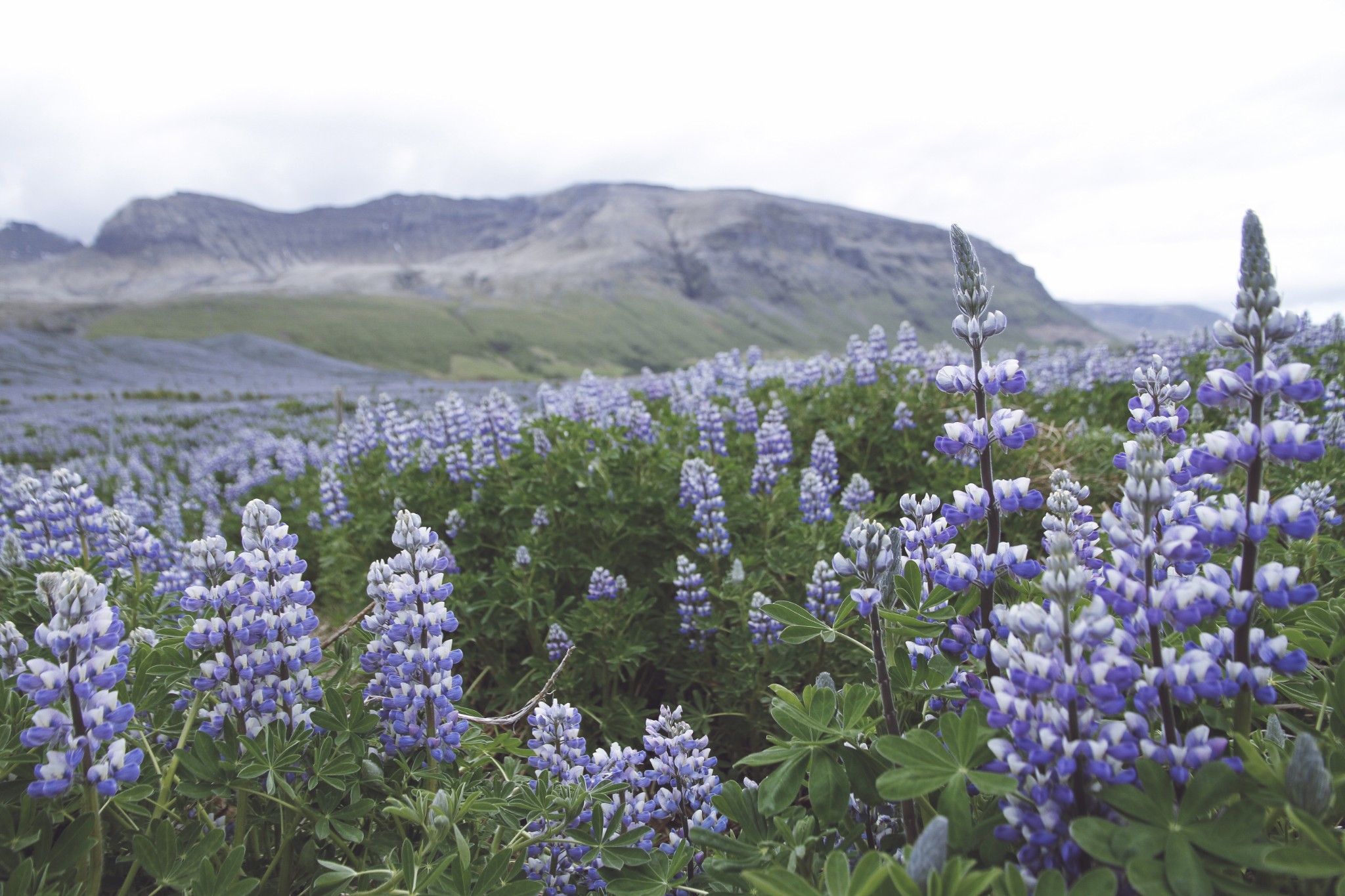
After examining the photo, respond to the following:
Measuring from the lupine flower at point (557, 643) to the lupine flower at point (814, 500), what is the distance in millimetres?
1847

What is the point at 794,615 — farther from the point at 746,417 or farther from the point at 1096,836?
the point at 746,417

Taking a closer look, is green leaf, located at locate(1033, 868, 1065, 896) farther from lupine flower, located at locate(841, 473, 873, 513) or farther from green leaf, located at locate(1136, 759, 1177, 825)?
lupine flower, located at locate(841, 473, 873, 513)

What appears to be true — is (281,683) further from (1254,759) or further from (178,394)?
(178,394)

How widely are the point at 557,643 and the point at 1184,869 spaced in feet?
11.2

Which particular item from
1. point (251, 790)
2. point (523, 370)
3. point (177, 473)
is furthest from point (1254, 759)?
point (523, 370)

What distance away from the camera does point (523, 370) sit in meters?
132

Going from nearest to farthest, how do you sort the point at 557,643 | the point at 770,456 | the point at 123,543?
the point at 123,543, the point at 557,643, the point at 770,456

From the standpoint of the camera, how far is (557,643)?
4.17m

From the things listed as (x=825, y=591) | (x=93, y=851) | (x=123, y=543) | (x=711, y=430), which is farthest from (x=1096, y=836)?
(x=711, y=430)

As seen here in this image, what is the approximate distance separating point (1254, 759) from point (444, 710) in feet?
6.48

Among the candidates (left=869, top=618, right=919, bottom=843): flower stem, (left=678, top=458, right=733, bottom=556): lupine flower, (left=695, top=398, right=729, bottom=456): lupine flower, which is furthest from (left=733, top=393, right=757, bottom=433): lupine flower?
(left=869, top=618, right=919, bottom=843): flower stem

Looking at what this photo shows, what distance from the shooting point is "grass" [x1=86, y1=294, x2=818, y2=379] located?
411 ft

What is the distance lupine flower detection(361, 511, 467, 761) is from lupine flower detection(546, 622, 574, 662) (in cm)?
194

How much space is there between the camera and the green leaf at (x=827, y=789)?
1577mm
